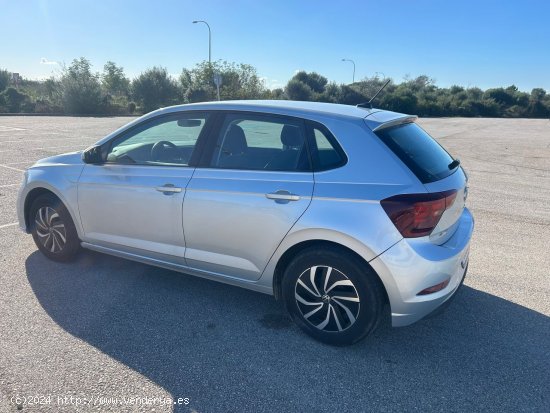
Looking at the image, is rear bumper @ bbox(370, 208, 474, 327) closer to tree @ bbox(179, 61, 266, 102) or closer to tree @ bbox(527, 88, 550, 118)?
tree @ bbox(179, 61, 266, 102)

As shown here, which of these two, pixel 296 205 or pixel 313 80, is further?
pixel 313 80

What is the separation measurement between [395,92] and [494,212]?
163 ft

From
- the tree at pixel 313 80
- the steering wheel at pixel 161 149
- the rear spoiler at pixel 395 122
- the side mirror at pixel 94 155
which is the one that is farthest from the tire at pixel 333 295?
the tree at pixel 313 80

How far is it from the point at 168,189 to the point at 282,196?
1030mm

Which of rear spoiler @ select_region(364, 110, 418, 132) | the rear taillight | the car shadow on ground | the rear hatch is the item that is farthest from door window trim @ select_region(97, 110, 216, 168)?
the rear taillight

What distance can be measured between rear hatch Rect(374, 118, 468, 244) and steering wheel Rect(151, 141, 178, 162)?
1833 millimetres

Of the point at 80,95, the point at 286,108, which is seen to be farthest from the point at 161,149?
the point at 80,95

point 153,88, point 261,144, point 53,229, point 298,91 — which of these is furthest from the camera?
point 298,91

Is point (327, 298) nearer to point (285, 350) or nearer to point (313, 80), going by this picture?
point (285, 350)

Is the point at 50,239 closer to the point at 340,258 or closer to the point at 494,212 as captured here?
the point at 340,258

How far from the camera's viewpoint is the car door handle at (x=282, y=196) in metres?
2.83

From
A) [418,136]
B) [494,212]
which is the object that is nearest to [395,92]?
[494,212]

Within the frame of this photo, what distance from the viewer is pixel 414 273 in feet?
8.49

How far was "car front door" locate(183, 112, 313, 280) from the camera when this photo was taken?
9.50 ft
